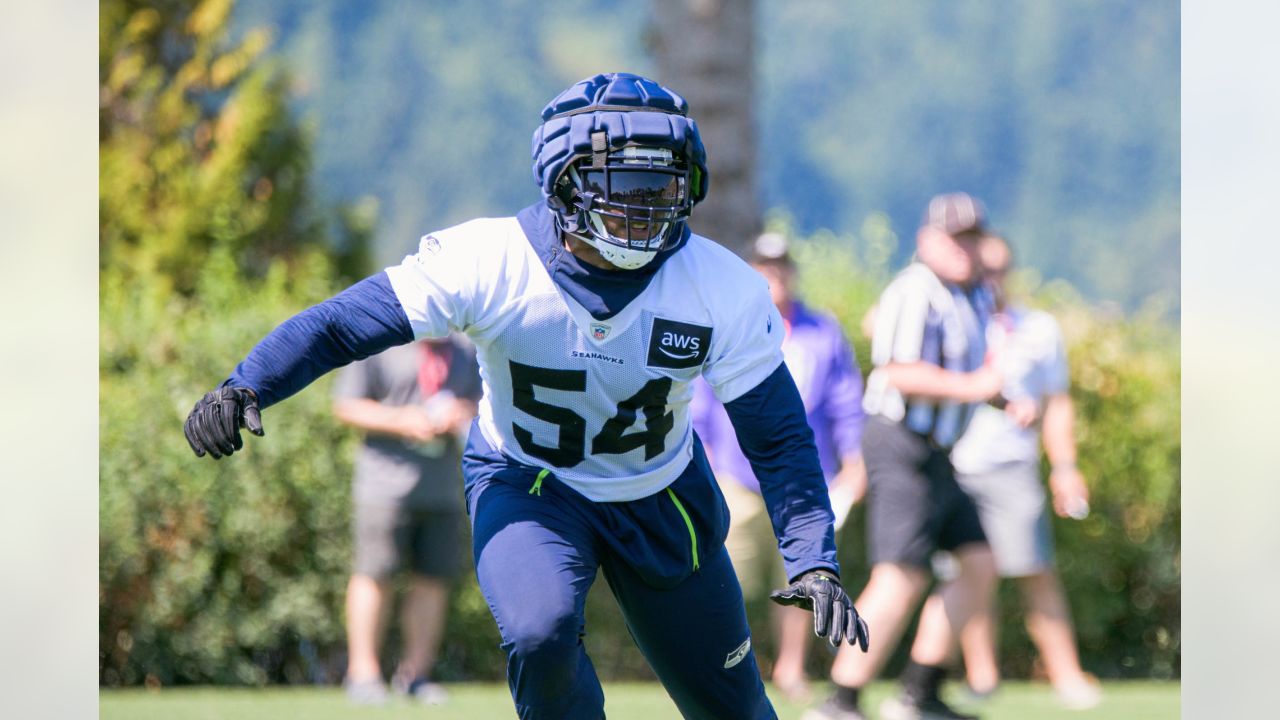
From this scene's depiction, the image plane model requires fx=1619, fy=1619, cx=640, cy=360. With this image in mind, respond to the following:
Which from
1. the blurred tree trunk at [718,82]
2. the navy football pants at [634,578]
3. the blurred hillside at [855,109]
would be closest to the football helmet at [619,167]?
the navy football pants at [634,578]

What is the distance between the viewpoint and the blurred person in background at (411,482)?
24.0 feet

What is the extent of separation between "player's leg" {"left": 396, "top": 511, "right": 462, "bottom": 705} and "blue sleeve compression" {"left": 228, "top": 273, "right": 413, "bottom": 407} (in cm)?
384

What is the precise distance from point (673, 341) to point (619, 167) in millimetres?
444

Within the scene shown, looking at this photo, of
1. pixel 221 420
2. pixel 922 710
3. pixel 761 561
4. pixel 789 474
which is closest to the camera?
pixel 221 420

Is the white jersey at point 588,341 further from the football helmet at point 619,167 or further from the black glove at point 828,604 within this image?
the black glove at point 828,604

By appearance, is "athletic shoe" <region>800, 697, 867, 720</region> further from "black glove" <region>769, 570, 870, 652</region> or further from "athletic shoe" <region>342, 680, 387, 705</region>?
"black glove" <region>769, 570, 870, 652</region>

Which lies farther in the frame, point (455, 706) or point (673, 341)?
point (455, 706)

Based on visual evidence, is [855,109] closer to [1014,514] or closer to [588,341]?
[1014,514]

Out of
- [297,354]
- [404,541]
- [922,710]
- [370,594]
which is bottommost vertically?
[922,710]

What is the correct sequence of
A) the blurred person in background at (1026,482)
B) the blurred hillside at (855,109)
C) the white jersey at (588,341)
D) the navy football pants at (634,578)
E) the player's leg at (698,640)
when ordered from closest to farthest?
the navy football pants at (634,578), the white jersey at (588,341), the player's leg at (698,640), the blurred person in background at (1026,482), the blurred hillside at (855,109)

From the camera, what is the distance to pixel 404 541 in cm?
745

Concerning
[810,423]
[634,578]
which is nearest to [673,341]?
[634,578]

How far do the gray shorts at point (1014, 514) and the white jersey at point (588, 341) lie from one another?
11.4 ft

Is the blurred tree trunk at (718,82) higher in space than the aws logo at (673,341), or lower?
higher
